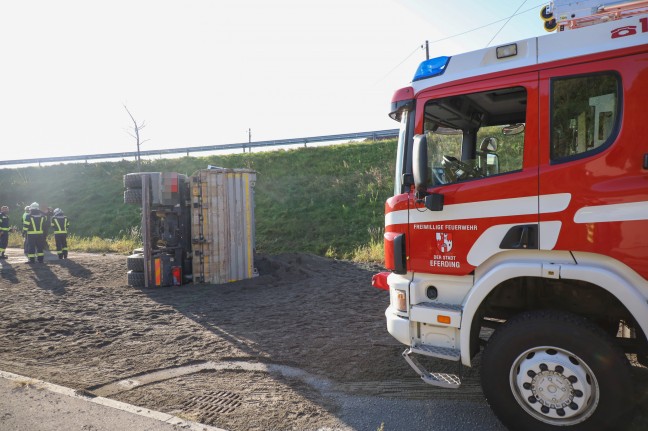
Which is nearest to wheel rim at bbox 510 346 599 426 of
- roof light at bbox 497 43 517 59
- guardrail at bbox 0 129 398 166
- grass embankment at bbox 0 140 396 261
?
roof light at bbox 497 43 517 59

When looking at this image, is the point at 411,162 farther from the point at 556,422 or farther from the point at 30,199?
the point at 30,199

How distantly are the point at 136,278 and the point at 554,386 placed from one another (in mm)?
8686

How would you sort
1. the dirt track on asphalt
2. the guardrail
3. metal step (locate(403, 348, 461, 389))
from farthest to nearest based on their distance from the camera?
the guardrail < the dirt track on asphalt < metal step (locate(403, 348, 461, 389))

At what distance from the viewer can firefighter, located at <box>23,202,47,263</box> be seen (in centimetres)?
1375

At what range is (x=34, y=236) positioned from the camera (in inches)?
539

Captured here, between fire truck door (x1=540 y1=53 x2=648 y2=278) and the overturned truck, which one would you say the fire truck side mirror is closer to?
fire truck door (x1=540 y1=53 x2=648 y2=278)

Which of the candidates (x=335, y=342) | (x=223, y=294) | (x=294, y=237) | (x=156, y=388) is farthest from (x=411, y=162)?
(x=294, y=237)

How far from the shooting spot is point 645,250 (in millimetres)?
2891

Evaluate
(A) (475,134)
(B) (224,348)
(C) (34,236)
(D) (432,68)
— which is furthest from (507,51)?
(C) (34,236)

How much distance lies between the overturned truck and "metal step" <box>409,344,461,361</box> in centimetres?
652

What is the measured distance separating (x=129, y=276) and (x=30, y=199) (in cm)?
2340

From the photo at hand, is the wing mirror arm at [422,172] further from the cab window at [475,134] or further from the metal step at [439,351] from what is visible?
the metal step at [439,351]

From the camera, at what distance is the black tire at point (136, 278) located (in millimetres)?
9641

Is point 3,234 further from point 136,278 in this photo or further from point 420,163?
point 420,163
